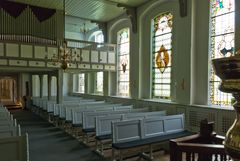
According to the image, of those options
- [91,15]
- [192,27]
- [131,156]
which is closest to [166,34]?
[192,27]

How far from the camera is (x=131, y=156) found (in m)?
5.50

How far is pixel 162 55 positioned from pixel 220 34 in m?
2.77

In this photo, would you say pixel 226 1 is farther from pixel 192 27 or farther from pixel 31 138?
→ pixel 31 138

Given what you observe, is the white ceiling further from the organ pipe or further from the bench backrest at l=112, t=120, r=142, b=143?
the bench backrest at l=112, t=120, r=142, b=143

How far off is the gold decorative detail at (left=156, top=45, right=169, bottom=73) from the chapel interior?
0.04m

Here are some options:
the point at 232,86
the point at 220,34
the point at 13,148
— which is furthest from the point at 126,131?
the point at 232,86

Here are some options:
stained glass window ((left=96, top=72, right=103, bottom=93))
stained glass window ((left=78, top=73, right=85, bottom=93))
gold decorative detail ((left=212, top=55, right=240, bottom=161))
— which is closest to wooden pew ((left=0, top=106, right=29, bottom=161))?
gold decorative detail ((left=212, top=55, right=240, bottom=161))

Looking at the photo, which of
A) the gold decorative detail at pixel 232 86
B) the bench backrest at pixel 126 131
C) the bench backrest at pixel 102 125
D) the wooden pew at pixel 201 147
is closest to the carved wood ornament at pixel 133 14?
the bench backrest at pixel 102 125

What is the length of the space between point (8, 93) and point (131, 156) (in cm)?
1406

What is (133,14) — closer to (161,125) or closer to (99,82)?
(99,82)

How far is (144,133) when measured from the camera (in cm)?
548

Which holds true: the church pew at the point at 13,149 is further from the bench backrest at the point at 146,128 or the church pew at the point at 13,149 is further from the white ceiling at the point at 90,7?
the white ceiling at the point at 90,7

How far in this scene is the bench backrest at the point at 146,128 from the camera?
5.02 meters

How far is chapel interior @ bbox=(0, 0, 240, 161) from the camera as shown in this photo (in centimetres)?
615
